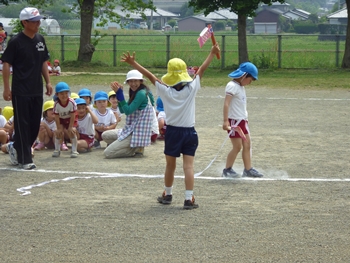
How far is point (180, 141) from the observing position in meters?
7.48

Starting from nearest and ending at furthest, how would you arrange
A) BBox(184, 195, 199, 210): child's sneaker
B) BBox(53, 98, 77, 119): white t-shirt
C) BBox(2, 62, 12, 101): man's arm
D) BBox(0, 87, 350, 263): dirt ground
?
BBox(0, 87, 350, 263): dirt ground < BBox(184, 195, 199, 210): child's sneaker < BBox(2, 62, 12, 101): man's arm < BBox(53, 98, 77, 119): white t-shirt

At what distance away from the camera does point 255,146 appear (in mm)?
11305

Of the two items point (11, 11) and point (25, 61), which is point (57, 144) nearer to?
point (25, 61)

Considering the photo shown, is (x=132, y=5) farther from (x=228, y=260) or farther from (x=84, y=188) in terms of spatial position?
(x=228, y=260)

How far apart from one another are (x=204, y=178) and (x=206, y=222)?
2.16 meters

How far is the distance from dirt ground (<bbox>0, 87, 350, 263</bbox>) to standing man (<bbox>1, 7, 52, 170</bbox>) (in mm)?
381

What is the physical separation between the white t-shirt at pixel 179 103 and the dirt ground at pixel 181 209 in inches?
34.4

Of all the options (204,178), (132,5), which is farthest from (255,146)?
(132,5)

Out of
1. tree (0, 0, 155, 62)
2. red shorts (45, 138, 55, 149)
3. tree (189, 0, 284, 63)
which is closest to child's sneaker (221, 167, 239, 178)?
red shorts (45, 138, 55, 149)

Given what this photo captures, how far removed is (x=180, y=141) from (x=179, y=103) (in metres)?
0.39

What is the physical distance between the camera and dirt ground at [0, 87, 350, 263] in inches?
234

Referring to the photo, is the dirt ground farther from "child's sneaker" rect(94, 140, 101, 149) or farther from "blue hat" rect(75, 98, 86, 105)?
"blue hat" rect(75, 98, 86, 105)

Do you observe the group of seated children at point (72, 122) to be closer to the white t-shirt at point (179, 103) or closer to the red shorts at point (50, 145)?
the red shorts at point (50, 145)

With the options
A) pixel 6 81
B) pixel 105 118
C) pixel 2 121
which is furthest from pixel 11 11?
pixel 6 81
